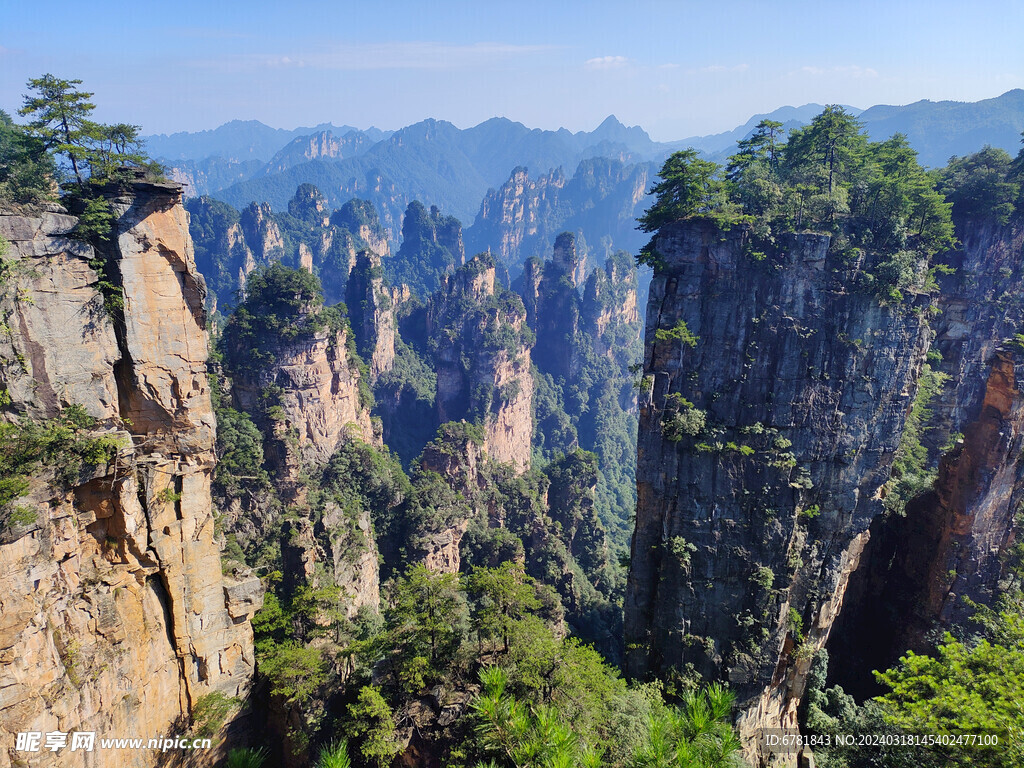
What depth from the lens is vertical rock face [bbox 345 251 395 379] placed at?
67.9 metres

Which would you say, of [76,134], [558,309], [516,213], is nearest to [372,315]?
[558,309]

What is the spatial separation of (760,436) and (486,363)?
1674 inches

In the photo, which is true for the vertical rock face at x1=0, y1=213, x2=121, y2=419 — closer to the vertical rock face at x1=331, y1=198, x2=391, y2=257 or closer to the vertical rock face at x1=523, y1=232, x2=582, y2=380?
the vertical rock face at x1=523, y1=232, x2=582, y2=380

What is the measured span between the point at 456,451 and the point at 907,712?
114 ft

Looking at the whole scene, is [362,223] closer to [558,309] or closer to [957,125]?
Answer: [558,309]

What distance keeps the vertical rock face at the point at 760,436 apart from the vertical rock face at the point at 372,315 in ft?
162

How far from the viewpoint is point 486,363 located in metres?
62.9

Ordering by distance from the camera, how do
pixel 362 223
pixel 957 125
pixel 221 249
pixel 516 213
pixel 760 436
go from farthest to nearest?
1. pixel 516 213
2. pixel 957 125
3. pixel 362 223
4. pixel 221 249
5. pixel 760 436

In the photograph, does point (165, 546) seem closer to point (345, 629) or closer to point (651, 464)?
point (345, 629)

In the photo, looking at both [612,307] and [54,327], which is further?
[612,307]

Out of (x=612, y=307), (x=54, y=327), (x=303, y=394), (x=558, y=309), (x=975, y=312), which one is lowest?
(x=612, y=307)

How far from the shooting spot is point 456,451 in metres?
44.5

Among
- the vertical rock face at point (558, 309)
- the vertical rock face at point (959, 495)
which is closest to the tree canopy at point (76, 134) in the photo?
the vertical rock face at point (959, 495)

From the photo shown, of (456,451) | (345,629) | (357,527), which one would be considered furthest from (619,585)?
(345,629)
